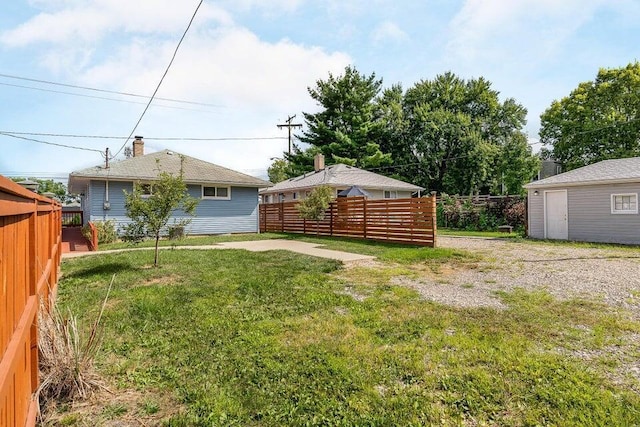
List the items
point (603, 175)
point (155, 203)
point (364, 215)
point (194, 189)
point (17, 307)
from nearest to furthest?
point (17, 307)
point (155, 203)
point (603, 175)
point (364, 215)
point (194, 189)

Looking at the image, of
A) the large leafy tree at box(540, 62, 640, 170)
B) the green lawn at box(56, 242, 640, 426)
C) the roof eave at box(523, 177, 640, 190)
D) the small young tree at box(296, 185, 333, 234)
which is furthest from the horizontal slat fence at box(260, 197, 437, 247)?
the large leafy tree at box(540, 62, 640, 170)

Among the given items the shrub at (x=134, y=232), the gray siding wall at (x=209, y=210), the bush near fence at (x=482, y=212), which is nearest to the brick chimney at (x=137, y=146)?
the gray siding wall at (x=209, y=210)

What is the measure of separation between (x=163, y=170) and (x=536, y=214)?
1723 cm

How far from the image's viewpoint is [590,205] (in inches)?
559

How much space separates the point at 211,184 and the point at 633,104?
34453 millimetres

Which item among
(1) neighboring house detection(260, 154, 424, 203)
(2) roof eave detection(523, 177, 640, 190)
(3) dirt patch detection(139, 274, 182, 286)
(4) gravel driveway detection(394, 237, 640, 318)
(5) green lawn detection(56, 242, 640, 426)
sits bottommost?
(5) green lawn detection(56, 242, 640, 426)

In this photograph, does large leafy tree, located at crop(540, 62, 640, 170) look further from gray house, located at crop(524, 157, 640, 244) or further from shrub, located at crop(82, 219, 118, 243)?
shrub, located at crop(82, 219, 118, 243)

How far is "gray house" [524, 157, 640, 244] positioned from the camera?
43.4ft

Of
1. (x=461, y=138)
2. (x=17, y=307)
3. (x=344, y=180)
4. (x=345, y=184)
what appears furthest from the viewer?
(x=461, y=138)

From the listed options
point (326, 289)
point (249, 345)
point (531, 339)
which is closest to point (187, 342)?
point (249, 345)

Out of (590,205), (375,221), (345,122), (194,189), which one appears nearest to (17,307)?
(375,221)

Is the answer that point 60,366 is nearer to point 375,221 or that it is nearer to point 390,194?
point 375,221

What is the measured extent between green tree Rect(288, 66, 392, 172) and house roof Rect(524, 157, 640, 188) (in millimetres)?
18295

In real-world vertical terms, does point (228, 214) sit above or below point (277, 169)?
below
